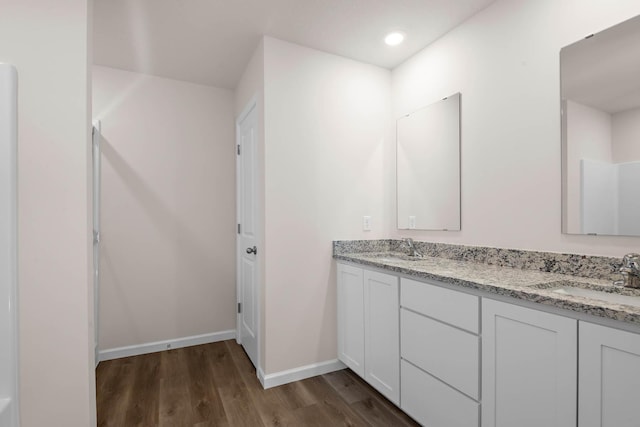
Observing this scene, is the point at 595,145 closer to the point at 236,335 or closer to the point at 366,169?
the point at 366,169

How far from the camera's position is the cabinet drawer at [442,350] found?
4.63ft

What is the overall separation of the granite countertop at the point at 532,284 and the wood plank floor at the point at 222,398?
2.96 ft

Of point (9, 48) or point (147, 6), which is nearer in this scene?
point (9, 48)

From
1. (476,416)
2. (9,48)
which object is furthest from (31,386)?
(476,416)

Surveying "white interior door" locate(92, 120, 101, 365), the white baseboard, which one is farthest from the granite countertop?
"white interior door" locate(92, 120, 101, 365)

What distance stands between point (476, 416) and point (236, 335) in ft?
7.73

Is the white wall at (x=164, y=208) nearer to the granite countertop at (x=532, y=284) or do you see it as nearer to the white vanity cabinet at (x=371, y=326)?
the white vanity cabinet at (x=371, y=326)

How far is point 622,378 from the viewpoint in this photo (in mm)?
964

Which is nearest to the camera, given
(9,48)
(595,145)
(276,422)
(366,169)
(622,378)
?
(622,378)

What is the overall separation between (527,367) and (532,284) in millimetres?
330

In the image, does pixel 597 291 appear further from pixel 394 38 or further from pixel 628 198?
pixel 394 38

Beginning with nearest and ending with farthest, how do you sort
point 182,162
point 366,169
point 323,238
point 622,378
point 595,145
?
point 622,378
point 595,145
point 323,238
point 366,169
point 182,162

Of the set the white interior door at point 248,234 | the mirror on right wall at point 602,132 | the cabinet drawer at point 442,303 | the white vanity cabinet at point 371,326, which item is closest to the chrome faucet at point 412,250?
the white vanity cabinet at point 371,326

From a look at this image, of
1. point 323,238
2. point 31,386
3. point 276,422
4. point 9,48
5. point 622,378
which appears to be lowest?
point 276,422
